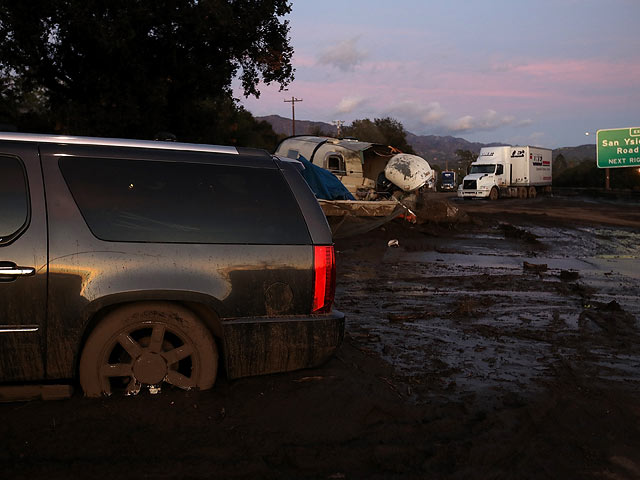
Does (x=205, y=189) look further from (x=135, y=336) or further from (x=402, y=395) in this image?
(x=402, y=395)

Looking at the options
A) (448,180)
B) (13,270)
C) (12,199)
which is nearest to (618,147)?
(448,180)

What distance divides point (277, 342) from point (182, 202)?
3.88ft

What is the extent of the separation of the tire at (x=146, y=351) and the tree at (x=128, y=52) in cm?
1591

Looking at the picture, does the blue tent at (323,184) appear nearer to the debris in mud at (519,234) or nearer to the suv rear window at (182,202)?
the debris in mud at (519,234)

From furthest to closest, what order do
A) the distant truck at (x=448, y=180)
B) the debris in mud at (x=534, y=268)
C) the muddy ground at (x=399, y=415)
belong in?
the distant truck at (x=448, y=180)
the debris in mud at (x=534, y=268)
the muddy ground at (x=399, y=415)

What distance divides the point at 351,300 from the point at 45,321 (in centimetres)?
533

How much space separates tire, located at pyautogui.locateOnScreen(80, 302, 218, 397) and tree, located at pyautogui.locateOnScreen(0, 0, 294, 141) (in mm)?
15910

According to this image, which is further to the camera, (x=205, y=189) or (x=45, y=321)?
(x=205, y=189)

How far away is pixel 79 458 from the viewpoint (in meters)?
3.44

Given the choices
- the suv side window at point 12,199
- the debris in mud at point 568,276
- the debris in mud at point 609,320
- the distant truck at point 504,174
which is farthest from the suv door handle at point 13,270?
the distant truck at point 504,174

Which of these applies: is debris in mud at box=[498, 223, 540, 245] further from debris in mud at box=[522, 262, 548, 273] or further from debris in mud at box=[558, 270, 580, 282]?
debris in mud at box=[558, 270, 580, 282]

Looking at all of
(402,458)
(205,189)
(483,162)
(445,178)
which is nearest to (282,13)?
(205,189)

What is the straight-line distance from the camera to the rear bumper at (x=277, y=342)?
4.23 metres

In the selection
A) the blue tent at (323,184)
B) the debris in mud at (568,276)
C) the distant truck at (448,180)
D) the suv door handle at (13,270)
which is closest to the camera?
the suv door handle at (13,270)
